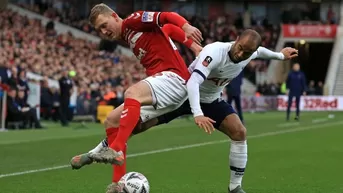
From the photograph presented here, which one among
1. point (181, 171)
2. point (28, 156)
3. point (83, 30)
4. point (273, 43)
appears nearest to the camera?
point (181, 171)

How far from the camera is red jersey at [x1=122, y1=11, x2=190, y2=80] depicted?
8.27 metres

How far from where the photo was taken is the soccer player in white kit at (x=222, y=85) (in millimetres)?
7855

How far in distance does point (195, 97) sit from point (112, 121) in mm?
1057

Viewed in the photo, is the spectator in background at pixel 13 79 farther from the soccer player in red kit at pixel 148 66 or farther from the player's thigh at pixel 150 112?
the player's thigh at pixel 150 112

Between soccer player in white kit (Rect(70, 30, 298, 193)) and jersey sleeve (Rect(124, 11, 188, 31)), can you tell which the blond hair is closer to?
jersey sleeve (Rect(124, 11, 188, 31))

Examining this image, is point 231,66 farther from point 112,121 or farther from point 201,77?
point 112,121

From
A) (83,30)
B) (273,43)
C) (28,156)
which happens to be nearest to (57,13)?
(83,30)

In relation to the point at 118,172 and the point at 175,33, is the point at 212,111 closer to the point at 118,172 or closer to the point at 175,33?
the point at 175,33

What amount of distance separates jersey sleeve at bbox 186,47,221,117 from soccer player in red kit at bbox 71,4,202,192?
226 millimetres

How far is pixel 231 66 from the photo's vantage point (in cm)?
→ 821

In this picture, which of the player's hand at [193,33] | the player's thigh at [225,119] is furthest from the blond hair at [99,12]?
the player's thigh at [225,119]

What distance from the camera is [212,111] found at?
27.8 feet

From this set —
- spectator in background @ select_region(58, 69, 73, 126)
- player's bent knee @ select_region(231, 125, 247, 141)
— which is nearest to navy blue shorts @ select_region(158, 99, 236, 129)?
player's bent knee @ select_region(231, 125, 247, 141)

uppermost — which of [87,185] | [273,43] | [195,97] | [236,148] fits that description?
[195,97]
